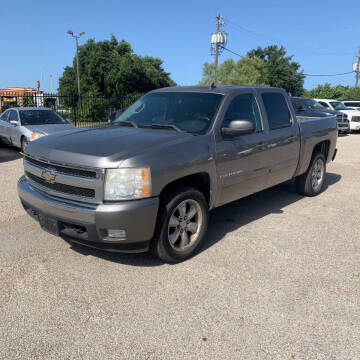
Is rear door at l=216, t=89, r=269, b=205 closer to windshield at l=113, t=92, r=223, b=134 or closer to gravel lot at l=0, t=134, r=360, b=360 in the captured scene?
windshield at l=113, t=92, r=223, b=134

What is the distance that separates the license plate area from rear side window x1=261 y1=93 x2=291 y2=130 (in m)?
3.17

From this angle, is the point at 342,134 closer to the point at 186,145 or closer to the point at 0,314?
the point at 186,145

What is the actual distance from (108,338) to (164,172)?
5.01 ft

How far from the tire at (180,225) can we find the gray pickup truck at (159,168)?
0.03 feet

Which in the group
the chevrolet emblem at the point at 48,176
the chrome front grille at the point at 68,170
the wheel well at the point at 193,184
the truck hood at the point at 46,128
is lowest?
the wheel well at the point at 193,184

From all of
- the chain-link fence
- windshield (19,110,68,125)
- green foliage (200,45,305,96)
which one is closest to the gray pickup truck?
windshield (19,110,68,125)

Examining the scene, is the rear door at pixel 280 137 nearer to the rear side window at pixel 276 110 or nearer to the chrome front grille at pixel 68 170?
the rear side window at pixel 276 110

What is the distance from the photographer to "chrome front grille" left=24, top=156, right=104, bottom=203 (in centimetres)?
345

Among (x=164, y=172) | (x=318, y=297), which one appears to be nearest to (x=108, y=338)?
(x=164, y=172)

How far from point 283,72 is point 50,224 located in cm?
6084

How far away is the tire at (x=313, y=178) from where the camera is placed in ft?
21.7

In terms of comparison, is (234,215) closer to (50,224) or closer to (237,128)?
(237,128)

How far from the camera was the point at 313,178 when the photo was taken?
682 cm

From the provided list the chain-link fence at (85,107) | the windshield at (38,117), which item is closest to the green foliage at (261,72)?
the chain-link fence at (85,107)
